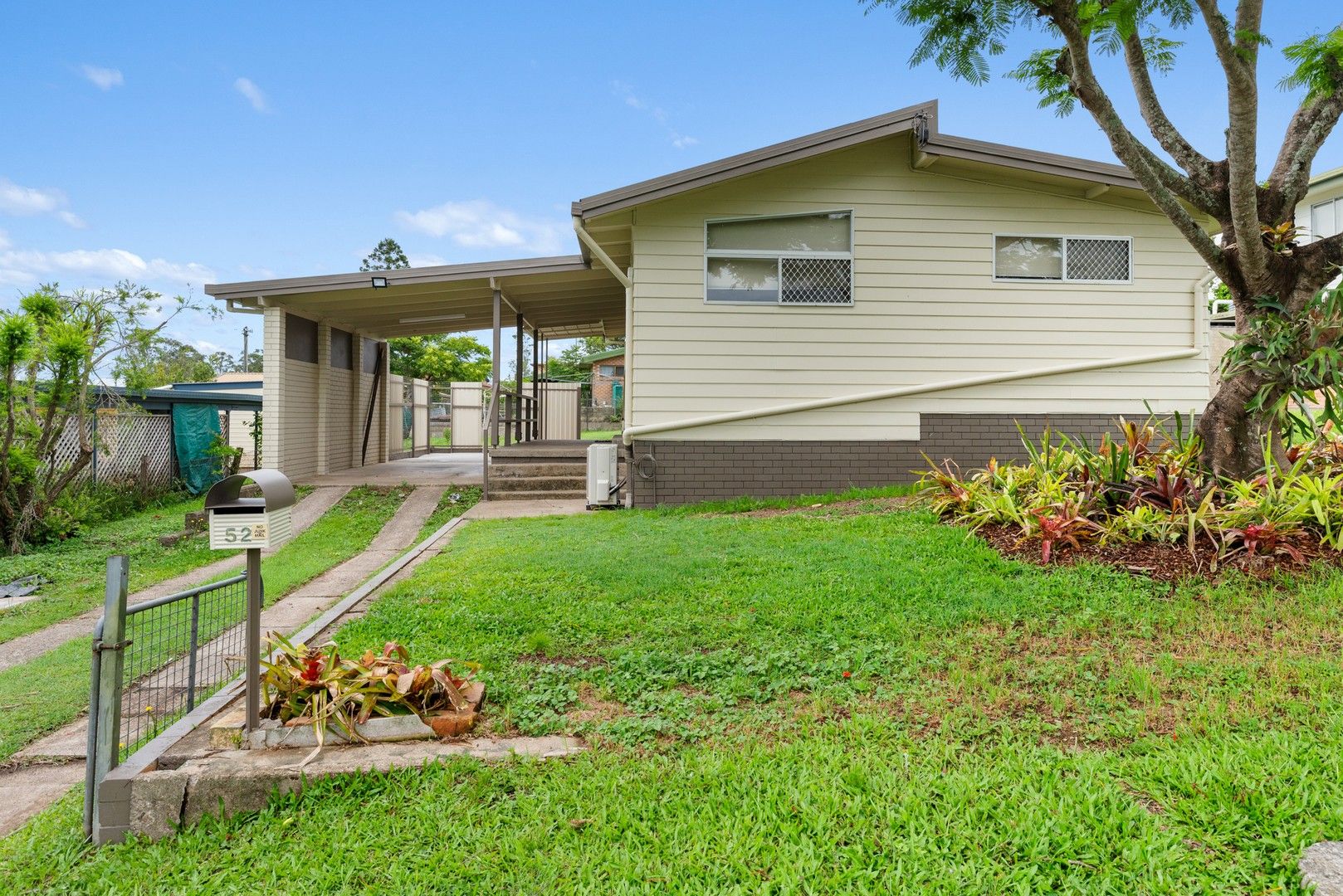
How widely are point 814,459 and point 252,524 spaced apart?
7.16m

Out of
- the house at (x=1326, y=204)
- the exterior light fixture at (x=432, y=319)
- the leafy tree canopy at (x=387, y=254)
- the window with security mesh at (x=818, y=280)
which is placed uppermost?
the leafy tree canopy at (x=387, y=254)

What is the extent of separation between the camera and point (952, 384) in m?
9.09

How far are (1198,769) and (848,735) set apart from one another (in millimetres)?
1129

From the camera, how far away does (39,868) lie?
246 cm

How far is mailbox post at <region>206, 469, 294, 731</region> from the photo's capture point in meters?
2.66

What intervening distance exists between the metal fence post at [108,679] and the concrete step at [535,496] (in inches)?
301

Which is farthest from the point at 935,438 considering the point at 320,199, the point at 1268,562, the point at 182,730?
the point at 320,199

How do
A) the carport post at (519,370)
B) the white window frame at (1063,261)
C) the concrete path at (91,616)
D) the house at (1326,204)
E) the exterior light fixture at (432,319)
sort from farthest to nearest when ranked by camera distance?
the house at (1326,204), the exterior light fixture at (432,319), the carport post at (519,370), the white window frame at (1063,261), the concrete path at (91,616)

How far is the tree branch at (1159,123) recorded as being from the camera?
5.35m

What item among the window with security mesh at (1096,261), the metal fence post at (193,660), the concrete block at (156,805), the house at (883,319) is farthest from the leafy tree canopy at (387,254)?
the concrete block at (156,805)

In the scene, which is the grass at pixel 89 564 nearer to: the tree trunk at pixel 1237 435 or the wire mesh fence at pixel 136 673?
the wire mesh fence at pixel 136 673

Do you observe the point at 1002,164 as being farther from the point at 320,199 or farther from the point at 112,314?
the point at 320,199

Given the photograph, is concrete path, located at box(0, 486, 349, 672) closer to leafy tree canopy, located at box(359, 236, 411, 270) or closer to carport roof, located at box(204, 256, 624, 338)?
carport roof, located at box(204, 256, 624, 338)

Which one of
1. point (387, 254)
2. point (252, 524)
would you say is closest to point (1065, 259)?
point (252, 524)
